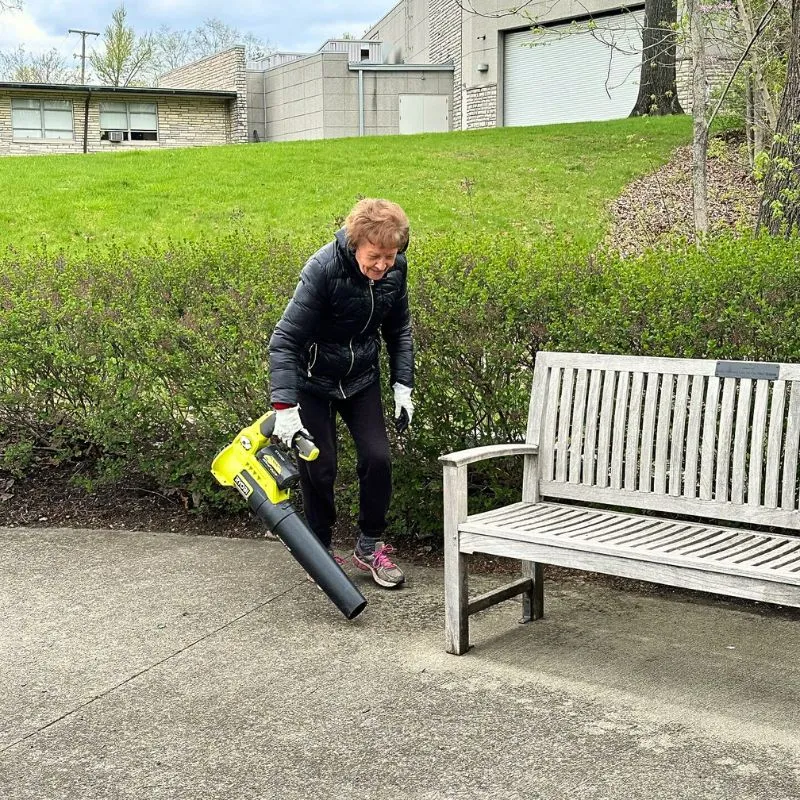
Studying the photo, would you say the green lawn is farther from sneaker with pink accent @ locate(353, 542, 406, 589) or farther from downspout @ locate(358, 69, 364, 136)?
downspout @ locate(358, 69, 364, 136)

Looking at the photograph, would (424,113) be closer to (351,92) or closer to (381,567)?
(351,92)

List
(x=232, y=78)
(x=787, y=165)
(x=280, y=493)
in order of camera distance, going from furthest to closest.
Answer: (x=232, y=78) → (x=787, y=165) → (x=280, y=493)

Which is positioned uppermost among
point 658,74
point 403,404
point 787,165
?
point 658,74

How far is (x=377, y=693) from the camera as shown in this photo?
378 centimetres

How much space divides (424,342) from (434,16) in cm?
3659

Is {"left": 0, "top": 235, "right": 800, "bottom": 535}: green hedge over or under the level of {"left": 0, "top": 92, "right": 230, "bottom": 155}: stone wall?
under

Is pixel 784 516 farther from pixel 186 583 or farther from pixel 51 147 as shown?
pixel 51 147

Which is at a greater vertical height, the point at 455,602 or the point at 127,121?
the point at 127,121

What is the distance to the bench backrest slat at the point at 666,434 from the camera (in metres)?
3.91

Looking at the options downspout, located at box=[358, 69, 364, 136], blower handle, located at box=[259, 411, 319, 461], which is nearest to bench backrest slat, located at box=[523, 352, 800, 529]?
blower handle, located at box=[259, 411, 319, 461]

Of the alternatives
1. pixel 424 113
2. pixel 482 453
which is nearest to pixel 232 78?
pixel 424 113

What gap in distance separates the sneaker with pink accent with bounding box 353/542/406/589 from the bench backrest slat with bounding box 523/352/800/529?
0.79m

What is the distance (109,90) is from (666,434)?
42.9 meters

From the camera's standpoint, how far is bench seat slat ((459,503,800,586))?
342cm
